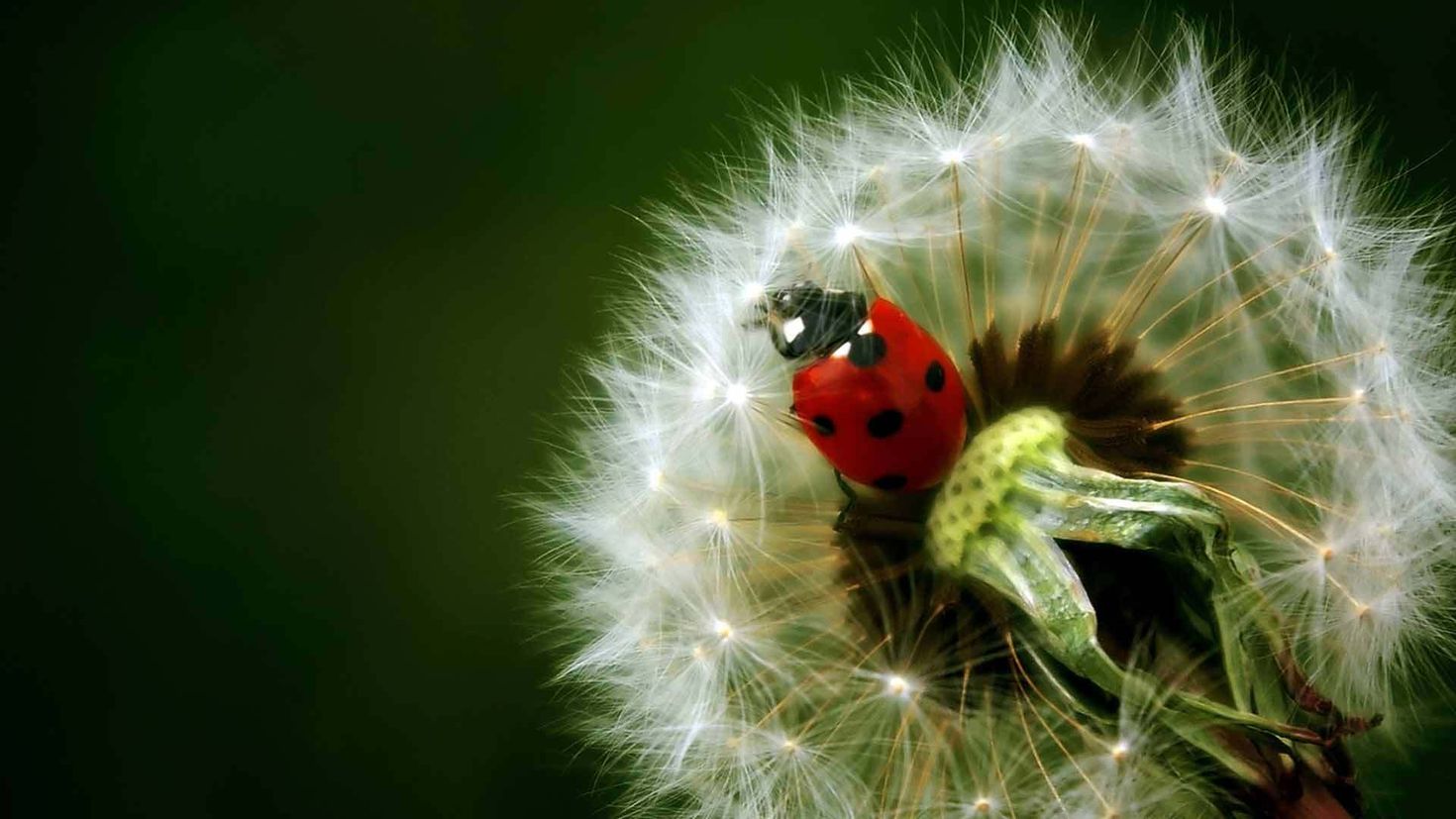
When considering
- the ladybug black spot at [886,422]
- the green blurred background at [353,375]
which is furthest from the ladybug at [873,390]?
the green blurred background at [353,375]

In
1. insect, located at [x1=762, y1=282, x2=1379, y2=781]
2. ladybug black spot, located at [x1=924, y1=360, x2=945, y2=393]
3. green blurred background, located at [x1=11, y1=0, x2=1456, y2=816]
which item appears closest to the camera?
insect, located at [x1=762, y1=282, x2=1379, y2=781]

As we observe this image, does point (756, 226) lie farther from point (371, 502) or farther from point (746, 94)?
point (371, 502)

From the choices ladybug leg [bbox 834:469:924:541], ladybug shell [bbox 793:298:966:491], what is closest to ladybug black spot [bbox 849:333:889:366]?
ladybug shell [bbox 793:298:966:491]

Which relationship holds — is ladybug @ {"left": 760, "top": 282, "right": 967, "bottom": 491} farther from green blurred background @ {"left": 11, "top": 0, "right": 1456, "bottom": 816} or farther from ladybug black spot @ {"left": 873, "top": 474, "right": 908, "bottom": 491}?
green blurred background @ {"left": 11, "top": 0, "right": 1456, "bottom": 816}

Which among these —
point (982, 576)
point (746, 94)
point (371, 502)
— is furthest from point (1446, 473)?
point (371, 502)

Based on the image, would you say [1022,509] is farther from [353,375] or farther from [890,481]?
[353,375]

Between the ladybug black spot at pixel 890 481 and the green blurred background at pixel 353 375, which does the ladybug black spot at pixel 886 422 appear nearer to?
the ladybug black spot at pixel 890 481

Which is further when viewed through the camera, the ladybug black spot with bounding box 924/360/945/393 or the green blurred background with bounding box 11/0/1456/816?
the green blurred background with bounding box 11/0/1456/816
